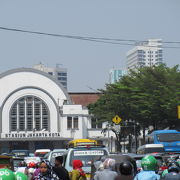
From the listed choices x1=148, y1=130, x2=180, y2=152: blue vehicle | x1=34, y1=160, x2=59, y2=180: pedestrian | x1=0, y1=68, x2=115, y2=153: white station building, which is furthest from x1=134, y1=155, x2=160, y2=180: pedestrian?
x1=0, y1=68, x2=115, y2=153: white station building

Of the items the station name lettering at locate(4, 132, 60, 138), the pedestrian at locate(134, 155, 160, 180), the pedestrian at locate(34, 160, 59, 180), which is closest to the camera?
the pedestrian at locate(134, 155, 160, 180)

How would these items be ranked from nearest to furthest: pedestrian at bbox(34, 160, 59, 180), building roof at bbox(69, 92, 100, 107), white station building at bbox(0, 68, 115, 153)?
pedestrian at bbox(34, 160, 59, 180) → white station building at bbox(0, 68, 115, 153) → building roof at bbox(69, 92, 100, 107)

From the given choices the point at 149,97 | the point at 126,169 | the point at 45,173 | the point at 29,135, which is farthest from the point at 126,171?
the point at 29,135

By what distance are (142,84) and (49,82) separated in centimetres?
2873

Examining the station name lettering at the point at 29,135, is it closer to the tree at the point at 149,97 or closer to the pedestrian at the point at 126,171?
the tree at the point at 149,97

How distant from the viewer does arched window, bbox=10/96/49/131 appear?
86625 mm

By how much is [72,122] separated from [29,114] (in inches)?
216

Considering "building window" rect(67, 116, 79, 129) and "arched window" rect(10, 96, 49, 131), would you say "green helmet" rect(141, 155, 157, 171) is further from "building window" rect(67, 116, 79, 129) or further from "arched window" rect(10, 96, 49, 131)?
"building window" rect(67, 116, 79, 129)

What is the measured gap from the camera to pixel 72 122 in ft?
292

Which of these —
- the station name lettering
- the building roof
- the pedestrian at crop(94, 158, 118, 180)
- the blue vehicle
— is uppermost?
the building roof

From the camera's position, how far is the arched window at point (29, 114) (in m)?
86.6

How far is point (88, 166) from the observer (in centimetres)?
2514

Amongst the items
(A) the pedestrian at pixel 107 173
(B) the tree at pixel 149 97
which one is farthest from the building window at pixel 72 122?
(A) the pedestrian at pixel 107 173

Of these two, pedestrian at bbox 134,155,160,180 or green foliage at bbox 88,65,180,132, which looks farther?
green foliage at bbox 88,65,180,132
